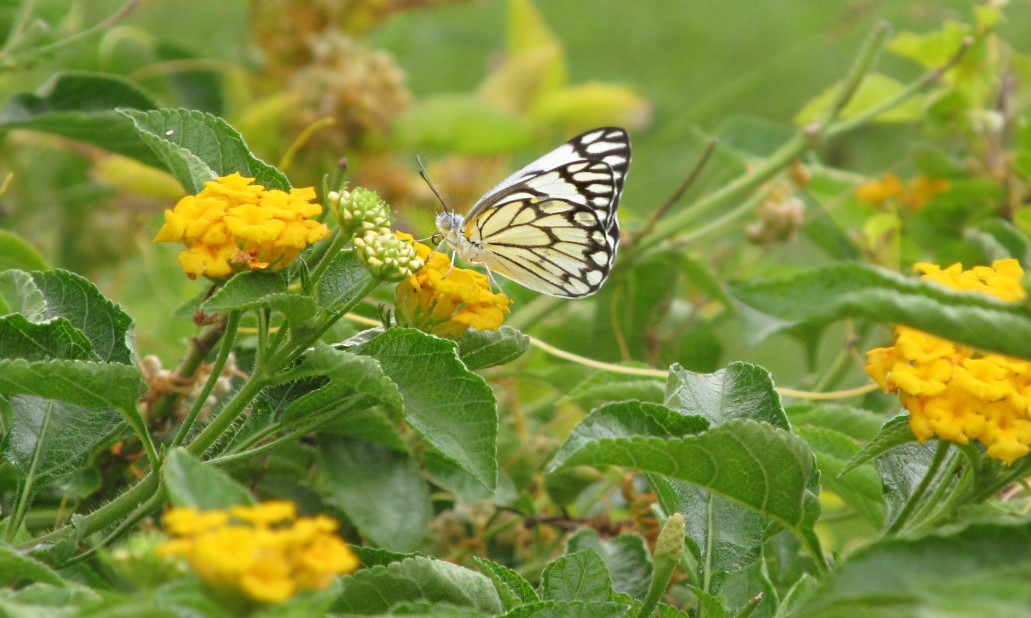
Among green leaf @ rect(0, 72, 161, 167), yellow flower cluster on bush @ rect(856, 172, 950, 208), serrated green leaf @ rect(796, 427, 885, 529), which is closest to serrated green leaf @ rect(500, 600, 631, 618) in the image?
serrated green leaf @ rect(796, 427, 885, 529)

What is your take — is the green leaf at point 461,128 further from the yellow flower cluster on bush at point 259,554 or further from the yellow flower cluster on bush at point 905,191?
the yellow flower cluster on bush at point 259,554

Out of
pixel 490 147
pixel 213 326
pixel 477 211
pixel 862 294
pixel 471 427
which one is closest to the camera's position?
pixel 862 294

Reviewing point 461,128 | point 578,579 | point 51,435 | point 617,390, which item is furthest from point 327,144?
point 578,579

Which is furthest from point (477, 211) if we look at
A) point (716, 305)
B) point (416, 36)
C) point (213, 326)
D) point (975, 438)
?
point (416, 36)

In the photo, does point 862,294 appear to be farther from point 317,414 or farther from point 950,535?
point 317,414

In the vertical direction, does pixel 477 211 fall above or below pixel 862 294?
below

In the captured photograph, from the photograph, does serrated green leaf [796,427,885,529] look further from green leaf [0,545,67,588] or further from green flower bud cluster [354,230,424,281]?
green leaf [0,545,67,588]

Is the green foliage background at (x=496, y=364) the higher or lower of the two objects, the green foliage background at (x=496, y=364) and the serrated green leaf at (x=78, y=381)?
the lower

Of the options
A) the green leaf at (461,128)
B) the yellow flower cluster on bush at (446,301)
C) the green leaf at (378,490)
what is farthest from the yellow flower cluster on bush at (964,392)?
the green leaf at (461,128)
